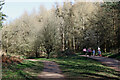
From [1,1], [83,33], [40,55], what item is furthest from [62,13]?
[1,1]

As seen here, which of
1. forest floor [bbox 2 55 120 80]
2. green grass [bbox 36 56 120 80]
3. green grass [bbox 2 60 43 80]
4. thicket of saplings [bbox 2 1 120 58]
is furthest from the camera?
thicket of saplings [bbox 2 1 120 58]

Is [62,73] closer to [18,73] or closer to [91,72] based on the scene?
[91,72]

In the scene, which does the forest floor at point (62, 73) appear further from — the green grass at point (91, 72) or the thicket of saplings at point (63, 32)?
the thicket of saplings at point (63, 32)

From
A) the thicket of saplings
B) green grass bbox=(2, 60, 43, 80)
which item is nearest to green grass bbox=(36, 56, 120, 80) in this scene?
green grass bbox=(2, 60, 43, 80)

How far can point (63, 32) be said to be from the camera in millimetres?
41188

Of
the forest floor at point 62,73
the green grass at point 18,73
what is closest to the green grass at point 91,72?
the forest floor at point 62,73

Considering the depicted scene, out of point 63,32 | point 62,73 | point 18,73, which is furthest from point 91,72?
point 63,32

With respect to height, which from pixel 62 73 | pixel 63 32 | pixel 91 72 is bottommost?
pixel 62 73

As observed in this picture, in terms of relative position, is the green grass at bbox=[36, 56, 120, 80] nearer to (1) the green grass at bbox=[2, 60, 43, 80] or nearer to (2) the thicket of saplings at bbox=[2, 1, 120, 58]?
(1) the green grass at bbox=[2, 60, 43, 80]

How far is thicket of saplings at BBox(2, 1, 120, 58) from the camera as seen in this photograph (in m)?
32.3

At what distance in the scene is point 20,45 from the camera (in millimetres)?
33906

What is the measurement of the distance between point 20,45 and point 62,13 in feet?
56.4

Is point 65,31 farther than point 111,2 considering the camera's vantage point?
Yes

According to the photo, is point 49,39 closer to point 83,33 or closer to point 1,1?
point 83,33
